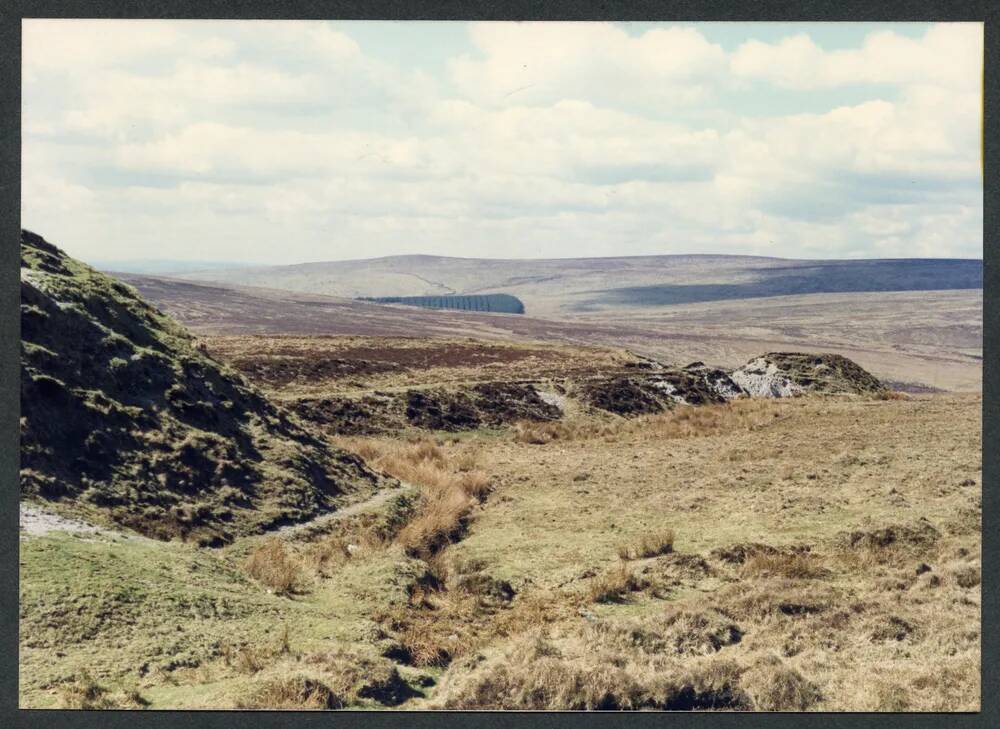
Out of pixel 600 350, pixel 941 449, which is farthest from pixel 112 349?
pixel 600 350

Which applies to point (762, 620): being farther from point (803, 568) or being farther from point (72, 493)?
point (72, 493)

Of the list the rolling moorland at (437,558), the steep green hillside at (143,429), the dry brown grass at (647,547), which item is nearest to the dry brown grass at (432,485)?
the rolling moorland at (437,558)

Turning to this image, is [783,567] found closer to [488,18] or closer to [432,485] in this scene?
[432,485]

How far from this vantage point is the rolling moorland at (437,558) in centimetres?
1097

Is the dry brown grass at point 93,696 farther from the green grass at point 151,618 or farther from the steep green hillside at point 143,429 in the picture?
the steep green hillside at point 143,429

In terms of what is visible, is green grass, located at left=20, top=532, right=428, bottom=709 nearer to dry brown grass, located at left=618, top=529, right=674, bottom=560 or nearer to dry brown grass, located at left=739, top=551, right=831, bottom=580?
dry brown grass, located at left=618, top=529, right=674, bottom=560

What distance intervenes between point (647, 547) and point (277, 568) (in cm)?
765

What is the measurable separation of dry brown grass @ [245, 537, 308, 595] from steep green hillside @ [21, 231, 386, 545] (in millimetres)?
1016

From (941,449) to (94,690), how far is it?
977 inches

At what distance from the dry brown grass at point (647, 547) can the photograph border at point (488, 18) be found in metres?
8.81

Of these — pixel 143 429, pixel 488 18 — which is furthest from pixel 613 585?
pixel 488 18

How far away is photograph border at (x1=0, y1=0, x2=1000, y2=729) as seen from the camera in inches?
363

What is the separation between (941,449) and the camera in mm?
26969

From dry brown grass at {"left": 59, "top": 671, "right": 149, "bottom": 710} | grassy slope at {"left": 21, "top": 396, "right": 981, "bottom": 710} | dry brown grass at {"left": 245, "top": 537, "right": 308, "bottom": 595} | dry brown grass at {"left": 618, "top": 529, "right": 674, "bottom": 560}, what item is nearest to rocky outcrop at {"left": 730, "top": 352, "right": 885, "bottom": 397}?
grassy slope at {"left": 21, "top": 396, "right": 981, "bottom": 710}
